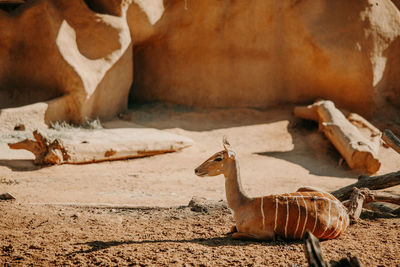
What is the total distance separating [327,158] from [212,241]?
693cm

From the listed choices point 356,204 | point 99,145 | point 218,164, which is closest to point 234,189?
point 218,164

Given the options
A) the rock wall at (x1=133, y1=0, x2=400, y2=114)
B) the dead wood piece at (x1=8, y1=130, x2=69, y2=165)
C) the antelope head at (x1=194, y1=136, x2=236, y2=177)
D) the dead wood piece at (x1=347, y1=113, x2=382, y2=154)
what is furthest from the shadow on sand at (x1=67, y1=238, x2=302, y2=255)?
the rock wall at (x1=133, y1=0, x2=400, y2=114)

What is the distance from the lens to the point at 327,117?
39.2ft

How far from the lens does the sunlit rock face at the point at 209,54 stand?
1161 centimetres

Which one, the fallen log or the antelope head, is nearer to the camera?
the antelope head

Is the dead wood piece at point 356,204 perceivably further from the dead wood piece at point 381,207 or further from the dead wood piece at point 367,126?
the dead wood piece at point 367,126

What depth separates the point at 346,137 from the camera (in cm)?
1083

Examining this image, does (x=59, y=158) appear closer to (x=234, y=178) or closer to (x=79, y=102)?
(x=79, y=102)

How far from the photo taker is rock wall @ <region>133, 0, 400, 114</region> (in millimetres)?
13672

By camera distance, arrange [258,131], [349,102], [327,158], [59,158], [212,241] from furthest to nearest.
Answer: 1. [349,102]
2. [258,131]
3. [327,158]
4. [59,158]
5. [212,241]

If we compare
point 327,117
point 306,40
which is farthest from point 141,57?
point 327,117

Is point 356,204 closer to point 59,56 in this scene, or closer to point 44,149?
point 44,149

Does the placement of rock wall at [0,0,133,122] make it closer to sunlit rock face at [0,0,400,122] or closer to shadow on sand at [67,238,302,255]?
sunlit rock face at [0,0,400,122]

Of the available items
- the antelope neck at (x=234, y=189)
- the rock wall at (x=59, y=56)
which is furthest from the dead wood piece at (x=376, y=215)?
the rock wall at (x=59, y=56)
